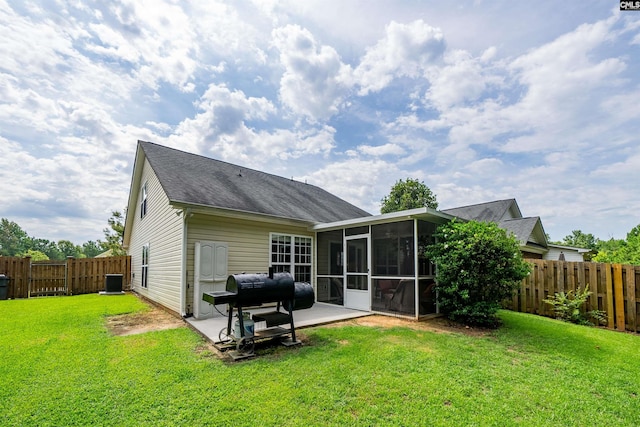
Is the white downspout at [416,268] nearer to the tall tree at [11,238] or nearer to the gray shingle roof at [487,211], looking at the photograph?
the gray shingle roof at [487,211]

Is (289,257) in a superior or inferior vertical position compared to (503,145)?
inferior

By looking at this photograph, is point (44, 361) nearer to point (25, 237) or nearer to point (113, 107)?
point (113, 107)

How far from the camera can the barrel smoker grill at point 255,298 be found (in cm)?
456

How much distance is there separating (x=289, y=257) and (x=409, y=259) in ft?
11.9

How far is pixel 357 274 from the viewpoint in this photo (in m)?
8.24

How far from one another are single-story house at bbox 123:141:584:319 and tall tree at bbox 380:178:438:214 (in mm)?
16599

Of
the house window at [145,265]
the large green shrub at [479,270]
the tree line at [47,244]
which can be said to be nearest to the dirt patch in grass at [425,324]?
the large green shrub at [479,270]

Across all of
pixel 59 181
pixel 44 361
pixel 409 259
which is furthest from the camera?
pixel 59 181

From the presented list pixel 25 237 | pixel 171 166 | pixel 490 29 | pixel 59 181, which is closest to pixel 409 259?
pixel 490 29

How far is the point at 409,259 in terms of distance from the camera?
23.3 ft

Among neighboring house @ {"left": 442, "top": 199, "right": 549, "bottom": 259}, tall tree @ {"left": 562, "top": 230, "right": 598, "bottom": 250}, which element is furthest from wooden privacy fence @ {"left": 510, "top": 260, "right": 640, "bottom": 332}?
tall tree @ {"left": 562, "top": 230, "right": 598, "bottom": 250}

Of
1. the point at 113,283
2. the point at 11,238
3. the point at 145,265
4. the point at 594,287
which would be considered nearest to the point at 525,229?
the point at 594,287

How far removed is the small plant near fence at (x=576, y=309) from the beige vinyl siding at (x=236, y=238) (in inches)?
292

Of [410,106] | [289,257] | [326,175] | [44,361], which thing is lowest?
[44,361]
